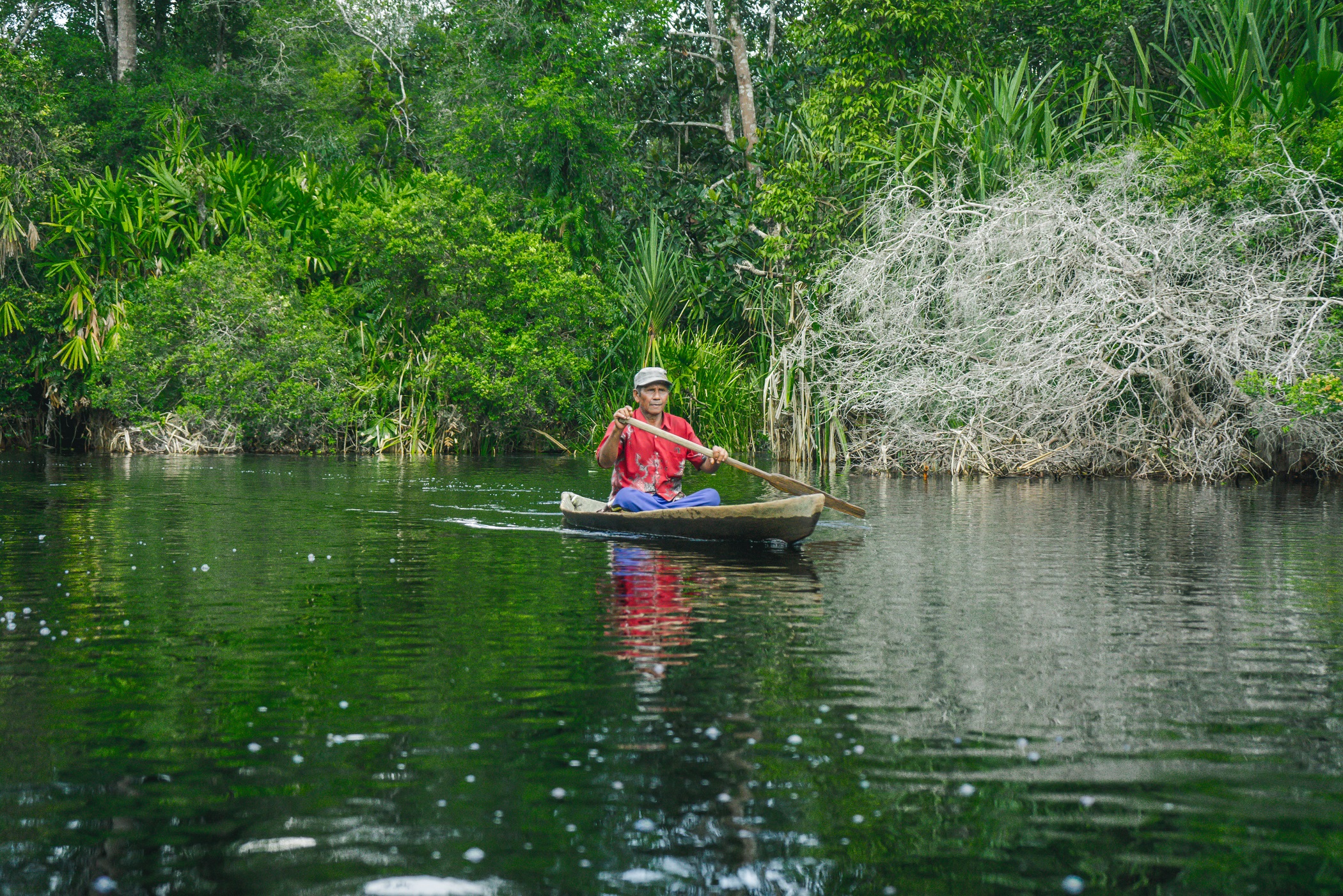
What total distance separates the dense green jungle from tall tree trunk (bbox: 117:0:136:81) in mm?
94

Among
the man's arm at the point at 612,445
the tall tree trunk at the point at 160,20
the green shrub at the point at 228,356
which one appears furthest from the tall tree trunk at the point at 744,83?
the tall tree trunk at the point at 160,20

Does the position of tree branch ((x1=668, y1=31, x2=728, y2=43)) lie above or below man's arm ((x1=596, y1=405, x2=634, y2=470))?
above

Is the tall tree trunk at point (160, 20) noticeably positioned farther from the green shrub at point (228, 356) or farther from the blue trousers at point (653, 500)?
the blue trousers at point (653, 500)

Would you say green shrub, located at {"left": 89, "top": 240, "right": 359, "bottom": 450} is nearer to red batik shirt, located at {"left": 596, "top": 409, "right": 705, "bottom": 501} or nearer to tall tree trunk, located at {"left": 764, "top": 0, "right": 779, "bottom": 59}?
tall tree trunk, located at {"left": 764, "top": 0, "right": 779, "bottom": 59}

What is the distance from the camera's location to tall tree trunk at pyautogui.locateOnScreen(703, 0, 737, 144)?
99.5ft

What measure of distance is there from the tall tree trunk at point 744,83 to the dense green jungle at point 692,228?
111mm

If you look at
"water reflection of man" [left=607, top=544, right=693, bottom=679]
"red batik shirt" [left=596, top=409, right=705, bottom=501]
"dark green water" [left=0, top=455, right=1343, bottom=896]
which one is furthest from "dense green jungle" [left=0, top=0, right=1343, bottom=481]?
"water reflection of man" [left=607, top=544, right=693, bottom=679]

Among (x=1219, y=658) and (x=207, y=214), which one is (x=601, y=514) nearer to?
(x=1219, y=658)

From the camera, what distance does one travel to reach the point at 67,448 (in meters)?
31.3

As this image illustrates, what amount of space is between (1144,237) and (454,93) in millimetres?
17846

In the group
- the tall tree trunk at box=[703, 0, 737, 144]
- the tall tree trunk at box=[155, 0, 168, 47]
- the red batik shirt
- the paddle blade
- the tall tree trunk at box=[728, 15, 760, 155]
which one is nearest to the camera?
the paddle blade

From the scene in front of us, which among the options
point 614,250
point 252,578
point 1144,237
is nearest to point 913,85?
point 1144,237

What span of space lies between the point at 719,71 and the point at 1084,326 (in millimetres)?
16055

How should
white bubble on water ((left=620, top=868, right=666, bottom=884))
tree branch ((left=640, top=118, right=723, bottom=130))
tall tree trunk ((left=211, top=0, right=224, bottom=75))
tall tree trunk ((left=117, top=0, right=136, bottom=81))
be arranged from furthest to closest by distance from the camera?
tall tree trunk ((left=211, top=0, right=224, bottom=75)) < tall tree trunk ((left=117, top=0, right=136, bottom=81)) < tree branch ((left=640, top=118, right=723, bottom=130)) < white bubble on water ((left=620, top=868, right=666, bottom=884))
